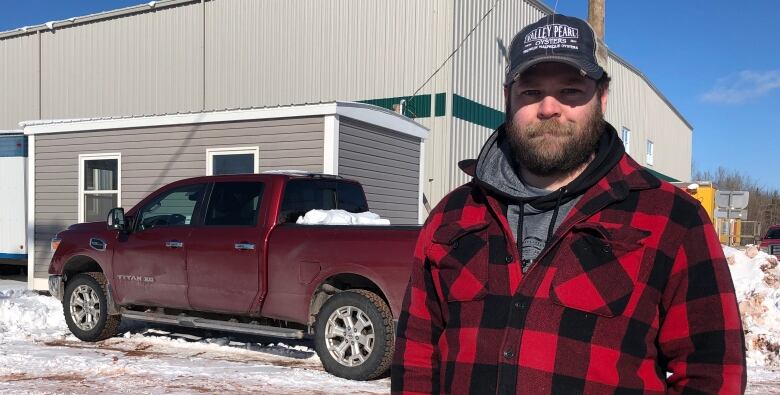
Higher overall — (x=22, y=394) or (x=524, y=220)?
(x=524, y=220)

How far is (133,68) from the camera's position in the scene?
21156mm

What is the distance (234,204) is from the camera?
697cm

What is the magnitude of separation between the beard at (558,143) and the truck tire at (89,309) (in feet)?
22.7

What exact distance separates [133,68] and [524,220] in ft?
A: 70.3

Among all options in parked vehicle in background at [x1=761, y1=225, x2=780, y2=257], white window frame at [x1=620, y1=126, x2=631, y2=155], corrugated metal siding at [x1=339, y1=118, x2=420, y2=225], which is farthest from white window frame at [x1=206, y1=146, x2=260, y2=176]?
white window frame at [x1=620, y1=126, x2=631, y2=155]

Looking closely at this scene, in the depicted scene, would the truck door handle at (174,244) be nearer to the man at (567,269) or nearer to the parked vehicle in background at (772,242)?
the man at (567,269)

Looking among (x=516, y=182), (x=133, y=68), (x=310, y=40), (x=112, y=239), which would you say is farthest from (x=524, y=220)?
(x=133, y=68)

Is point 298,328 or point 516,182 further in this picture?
point 298,328

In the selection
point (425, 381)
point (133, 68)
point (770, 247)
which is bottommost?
point (770, 247)

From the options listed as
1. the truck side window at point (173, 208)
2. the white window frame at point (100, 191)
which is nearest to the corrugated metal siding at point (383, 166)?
the truck side window at point (173, 208)

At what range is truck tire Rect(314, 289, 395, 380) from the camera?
5.93 m

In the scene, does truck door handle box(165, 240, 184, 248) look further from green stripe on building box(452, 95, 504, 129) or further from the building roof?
green stripe on building box(452, 95, 504, 129)

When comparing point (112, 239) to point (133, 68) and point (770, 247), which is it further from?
point (770, 247)

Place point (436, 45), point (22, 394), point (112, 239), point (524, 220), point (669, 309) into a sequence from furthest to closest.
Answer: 1. point (436, 45)
2. point (112, 239)
3. point (22, 394)
4. point (524, 220)
5. point (669, 309)
